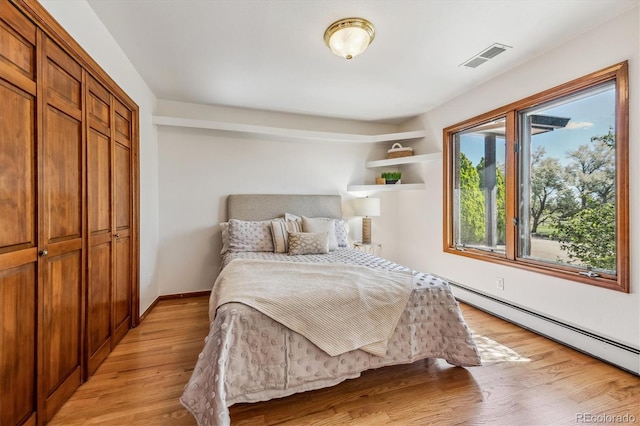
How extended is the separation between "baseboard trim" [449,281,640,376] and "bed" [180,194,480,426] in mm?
1036

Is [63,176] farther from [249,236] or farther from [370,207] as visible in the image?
[370,207]

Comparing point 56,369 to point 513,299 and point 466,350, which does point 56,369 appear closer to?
point 466,350

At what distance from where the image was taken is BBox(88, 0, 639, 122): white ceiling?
183 centimetres

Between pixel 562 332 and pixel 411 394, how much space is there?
1576 millimetres

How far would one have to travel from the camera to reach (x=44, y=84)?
142 cm

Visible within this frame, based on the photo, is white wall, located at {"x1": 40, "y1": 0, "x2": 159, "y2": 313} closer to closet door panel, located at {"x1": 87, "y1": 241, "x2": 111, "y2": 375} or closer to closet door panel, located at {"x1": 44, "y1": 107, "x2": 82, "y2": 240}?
closet door panel, located at {"x1": 44, "y1": 107, "x2": 82, "y2": 240}

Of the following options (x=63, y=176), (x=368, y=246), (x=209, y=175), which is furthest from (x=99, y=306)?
(x=368, y=246)

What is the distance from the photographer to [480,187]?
3172mm

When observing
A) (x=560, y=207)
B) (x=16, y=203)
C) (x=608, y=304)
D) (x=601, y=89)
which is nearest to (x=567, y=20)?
(x=601, y=89)

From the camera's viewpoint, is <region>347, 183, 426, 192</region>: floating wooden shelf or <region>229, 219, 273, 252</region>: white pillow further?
<region>347, 183, 426, 192</region>: floating wooden shelf

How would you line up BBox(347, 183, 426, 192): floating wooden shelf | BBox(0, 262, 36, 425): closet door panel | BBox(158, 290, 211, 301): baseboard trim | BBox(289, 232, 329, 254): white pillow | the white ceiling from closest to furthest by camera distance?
BBox(0, 262, 36, 425): closet door panel
the white ceiling
BBox(289, 232, 329, 254): white pillow
BBox(158, 290, 211, 301): baseboard trim
BBox(347, 183, 426, 192): floating wooden shelf

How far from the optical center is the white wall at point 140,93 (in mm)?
1670

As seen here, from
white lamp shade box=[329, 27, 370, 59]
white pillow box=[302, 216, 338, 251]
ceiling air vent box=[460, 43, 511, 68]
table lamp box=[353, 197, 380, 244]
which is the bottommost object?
white pillow box=[302, 216, 338, 251]
